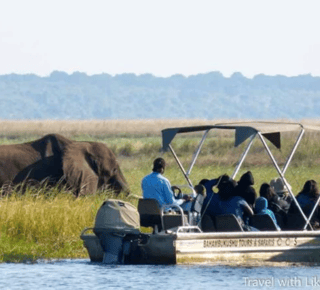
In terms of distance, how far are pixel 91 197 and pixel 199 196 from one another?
650 cm

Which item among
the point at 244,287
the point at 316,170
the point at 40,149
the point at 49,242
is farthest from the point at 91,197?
the point at 316,170

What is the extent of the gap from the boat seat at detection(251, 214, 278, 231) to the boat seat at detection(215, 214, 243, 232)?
382 millimetres

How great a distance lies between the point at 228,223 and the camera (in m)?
16.8

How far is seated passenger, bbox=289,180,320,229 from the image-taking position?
1748 cm

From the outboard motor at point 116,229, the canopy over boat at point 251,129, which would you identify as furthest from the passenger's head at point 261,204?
the outboard motor at point 116,229

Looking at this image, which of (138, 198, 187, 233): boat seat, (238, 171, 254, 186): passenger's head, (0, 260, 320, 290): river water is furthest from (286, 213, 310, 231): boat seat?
(138, 198, 187, 233): boat seat

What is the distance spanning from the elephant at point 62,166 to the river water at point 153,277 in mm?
8049

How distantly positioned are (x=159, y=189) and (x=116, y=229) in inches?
42.0

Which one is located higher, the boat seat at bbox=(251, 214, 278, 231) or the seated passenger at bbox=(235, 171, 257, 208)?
the seated passenger at bbox=(235, 171, 257, 208)

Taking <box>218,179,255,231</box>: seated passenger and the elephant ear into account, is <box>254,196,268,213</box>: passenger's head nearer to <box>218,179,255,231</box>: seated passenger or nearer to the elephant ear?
<box>218,179,255,231</box>: seated passenger

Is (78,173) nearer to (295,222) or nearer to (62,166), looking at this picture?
(62,166)

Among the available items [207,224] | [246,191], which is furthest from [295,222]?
[207,224]

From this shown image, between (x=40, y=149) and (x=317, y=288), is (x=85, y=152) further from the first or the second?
(x=317, y=288)

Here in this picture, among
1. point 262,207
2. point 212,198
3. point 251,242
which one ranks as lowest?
point 251,242
